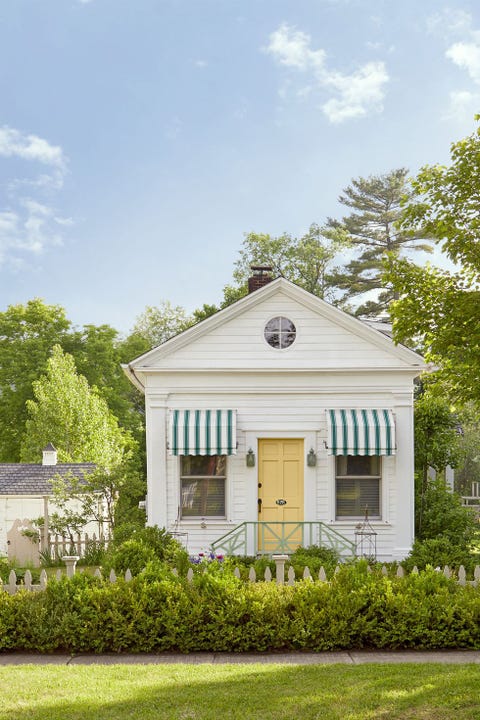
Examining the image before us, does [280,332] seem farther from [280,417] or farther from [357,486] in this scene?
[357,486]

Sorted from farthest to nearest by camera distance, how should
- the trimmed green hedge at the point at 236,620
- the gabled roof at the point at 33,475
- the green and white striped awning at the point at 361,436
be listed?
the gabled roof at the point at 33,475
the green and white striped awning at the point at 361,436
the trimmed green hedge at the point at 236,620

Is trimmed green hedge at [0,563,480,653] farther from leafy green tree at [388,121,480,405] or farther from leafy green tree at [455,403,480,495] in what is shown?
leafy green tree at [455,403,480,495]

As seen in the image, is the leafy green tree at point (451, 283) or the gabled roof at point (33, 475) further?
the gabled roof at point (33, 475)

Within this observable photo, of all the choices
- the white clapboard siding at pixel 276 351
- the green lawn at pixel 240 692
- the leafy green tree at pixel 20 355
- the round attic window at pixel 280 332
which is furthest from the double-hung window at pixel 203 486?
the leafy green tree at pixel 20 355

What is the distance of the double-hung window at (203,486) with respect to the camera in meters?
16.0

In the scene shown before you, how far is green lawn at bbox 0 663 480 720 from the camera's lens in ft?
21.1

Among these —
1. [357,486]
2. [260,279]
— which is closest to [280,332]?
[260,279]

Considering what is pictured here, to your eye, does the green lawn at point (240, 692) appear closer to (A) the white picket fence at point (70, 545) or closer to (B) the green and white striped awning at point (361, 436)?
(B) the green and white striped awning at point (361, 436)

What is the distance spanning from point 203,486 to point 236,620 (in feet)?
23.8

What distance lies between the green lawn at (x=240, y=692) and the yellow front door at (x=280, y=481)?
790 cm

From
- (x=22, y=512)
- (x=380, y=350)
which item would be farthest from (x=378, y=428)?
(x=22, y=512)

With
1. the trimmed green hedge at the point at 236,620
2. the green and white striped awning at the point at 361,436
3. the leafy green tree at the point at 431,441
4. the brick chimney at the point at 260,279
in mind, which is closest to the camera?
the trimmed green hedge at the point at 236,620

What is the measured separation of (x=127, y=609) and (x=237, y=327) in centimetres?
825

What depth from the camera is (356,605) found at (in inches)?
350
